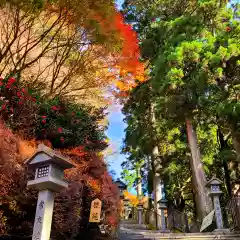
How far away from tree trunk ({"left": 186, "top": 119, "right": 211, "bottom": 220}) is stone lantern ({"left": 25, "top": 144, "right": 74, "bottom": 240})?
26.9ft

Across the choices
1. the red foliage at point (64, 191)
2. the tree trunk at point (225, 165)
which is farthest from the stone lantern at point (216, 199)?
the tree trunk at point (225, 165)

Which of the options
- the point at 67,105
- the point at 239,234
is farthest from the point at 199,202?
the point at 67,105

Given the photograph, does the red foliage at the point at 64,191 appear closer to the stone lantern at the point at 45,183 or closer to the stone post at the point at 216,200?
the stone lantern at the point at 45,183

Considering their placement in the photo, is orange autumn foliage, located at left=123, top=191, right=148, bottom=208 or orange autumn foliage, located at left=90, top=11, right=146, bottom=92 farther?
orange autumn foliage, located at left=123, top=191, right=148, bottom=208

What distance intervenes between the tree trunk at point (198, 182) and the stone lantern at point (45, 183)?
8213 millimetres

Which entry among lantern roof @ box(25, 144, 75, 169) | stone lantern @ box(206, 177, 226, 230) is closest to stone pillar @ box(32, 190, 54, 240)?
lantern roof @ box(25, 144, 75, 169)

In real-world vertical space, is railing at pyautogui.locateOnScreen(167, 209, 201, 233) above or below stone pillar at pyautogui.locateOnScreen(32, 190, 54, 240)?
above

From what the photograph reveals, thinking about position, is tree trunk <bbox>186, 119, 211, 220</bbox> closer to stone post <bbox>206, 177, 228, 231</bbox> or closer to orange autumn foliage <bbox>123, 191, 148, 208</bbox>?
stone post <bbox>206, 177, 228, 231</bbox>

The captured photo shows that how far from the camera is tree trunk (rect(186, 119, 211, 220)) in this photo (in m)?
11.7

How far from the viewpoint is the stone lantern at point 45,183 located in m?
4.62

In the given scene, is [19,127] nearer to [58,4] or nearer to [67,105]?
[67,105]

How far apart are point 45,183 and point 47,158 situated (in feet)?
1.36

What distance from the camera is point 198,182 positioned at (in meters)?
12.3

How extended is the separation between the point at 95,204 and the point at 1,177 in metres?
2.37
